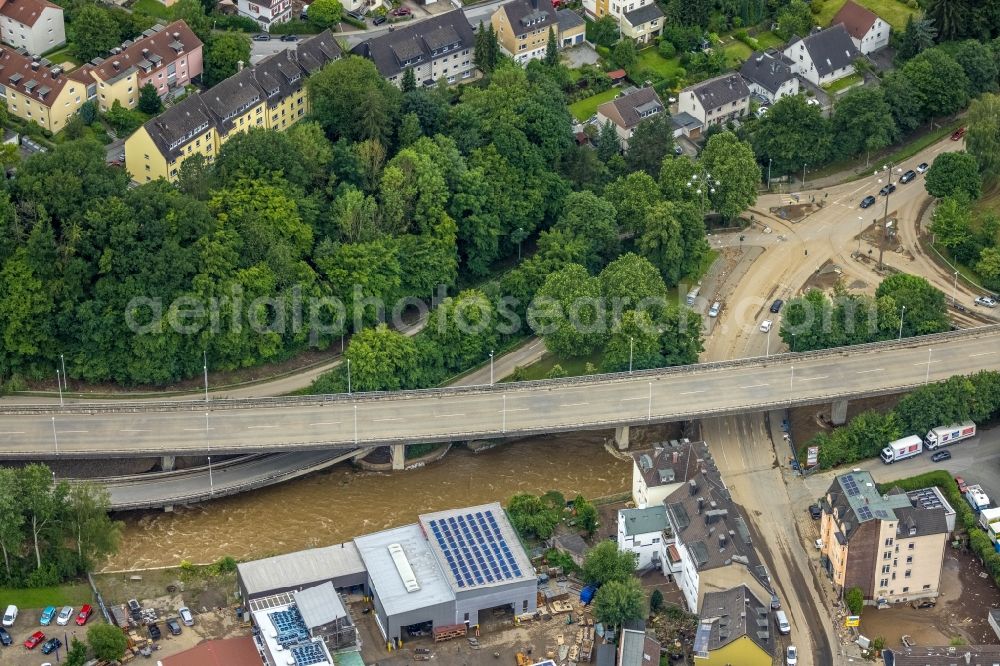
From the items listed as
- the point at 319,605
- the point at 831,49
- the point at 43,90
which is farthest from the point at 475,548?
the point at 831,49

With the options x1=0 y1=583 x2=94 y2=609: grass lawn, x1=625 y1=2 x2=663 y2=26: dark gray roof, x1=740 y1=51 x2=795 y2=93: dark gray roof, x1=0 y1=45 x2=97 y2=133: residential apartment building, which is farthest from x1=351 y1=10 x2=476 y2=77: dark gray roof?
x1=0 y1=583 x2=94 y2=609: grass lawn

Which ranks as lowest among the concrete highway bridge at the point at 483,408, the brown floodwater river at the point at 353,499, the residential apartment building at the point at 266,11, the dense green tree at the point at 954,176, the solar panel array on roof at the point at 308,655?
the solar panel array on roof at the point at 308,655

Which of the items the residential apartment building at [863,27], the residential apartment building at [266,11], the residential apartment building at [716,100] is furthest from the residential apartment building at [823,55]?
the residential apartment building at [266,11]

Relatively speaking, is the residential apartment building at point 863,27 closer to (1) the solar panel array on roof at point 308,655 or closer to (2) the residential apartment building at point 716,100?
(2) the residential apartment building at point 716,100

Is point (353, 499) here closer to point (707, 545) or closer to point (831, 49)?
point (707, 545)

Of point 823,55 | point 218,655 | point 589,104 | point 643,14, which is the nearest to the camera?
point 218,655

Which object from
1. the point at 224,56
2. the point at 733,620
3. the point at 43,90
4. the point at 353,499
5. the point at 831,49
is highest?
the point at 224,56

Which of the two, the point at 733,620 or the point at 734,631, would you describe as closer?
the point at 734,631
